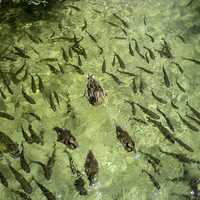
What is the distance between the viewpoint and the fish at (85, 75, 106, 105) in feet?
27.9

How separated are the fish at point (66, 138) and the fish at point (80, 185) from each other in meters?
0.65

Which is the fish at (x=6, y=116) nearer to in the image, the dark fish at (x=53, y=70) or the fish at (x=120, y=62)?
the dark fish at (x=53, y=70)

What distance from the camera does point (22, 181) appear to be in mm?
7199

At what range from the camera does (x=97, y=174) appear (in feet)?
24.3

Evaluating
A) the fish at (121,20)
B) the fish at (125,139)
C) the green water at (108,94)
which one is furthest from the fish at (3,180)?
the fish at (121,20)

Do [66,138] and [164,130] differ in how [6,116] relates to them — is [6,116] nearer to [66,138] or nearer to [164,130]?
[66,138]

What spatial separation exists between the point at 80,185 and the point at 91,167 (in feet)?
1.26

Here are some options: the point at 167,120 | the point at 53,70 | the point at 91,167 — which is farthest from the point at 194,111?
the point at 53,70

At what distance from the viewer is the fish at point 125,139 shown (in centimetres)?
776

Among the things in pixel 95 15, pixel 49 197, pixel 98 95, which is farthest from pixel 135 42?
pixel 49 197

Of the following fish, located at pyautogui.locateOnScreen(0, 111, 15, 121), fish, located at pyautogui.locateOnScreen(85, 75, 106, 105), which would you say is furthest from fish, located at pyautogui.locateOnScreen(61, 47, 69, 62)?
fish, located at pyautogui.locateOnScreen(0, 111, 15, 121)

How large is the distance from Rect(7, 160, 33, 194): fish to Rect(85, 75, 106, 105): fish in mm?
2022

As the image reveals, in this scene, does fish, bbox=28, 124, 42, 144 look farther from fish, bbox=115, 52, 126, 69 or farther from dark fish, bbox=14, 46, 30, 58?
fish, bbox=115, 52, 126, 69

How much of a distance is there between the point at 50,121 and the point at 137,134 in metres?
1.61
